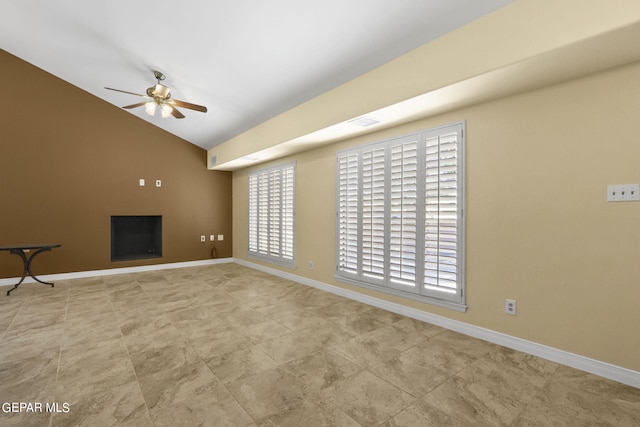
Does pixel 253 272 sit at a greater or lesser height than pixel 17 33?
Result: lesser

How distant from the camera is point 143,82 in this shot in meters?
4.27

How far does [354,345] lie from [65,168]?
222 inches

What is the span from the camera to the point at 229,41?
302 cm

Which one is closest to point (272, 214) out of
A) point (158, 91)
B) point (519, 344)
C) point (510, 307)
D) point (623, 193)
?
point (158, 91)

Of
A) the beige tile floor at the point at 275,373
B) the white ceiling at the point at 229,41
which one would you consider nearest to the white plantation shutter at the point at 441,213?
the beige tile floor at the point at 275,373

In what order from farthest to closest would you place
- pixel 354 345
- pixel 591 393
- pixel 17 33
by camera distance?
pixel 17 33 < pixel 354 345 < pixel 591 393

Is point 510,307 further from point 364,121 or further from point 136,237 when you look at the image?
point 136,237

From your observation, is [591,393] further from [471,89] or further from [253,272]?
[253,272]

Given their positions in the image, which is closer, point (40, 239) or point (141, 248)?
point (40, 239)

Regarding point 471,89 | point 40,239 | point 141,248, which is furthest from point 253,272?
point 471,89

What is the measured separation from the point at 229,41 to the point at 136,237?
476 centimetres

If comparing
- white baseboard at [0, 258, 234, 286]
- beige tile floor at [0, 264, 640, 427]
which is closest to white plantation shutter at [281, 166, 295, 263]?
beige tile floor at [0, 264, 640, 427]

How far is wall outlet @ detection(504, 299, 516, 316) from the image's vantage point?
2.51 m

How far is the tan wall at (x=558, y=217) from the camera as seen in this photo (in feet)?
6.61
